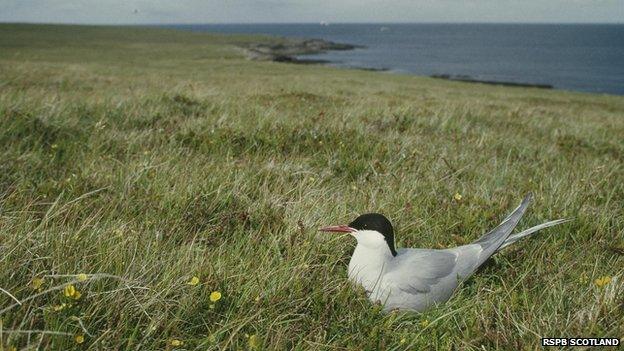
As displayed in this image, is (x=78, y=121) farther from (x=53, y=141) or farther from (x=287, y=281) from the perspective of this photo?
(x=287, y=281)

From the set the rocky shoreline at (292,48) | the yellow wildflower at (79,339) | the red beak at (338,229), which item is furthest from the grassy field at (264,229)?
the rocky shoreline at (292,48)

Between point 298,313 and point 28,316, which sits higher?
point 28,316

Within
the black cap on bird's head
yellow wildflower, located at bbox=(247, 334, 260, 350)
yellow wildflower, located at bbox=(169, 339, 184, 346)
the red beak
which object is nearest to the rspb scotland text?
the black cap on bird's head

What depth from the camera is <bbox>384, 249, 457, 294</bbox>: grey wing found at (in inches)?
117

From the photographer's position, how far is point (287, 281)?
274 cm

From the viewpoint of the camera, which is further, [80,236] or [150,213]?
[150,213]

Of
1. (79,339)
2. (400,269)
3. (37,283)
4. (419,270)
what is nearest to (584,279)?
(419,270)

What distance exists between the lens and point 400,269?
3016mm

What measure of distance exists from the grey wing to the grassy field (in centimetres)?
19

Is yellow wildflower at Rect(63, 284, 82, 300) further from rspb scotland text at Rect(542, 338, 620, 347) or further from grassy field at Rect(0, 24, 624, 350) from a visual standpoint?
rspb scotland text at Rect(542, 338, 620, 347)

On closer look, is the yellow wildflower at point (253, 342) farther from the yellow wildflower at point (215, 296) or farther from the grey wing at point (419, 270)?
the grey wing at point (419, 270)

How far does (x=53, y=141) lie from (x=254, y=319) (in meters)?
4.28

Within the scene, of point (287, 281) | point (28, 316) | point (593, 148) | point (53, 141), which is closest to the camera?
point (28, 316)

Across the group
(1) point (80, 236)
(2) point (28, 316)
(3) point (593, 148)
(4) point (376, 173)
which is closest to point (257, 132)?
(4) point (376, 173)
